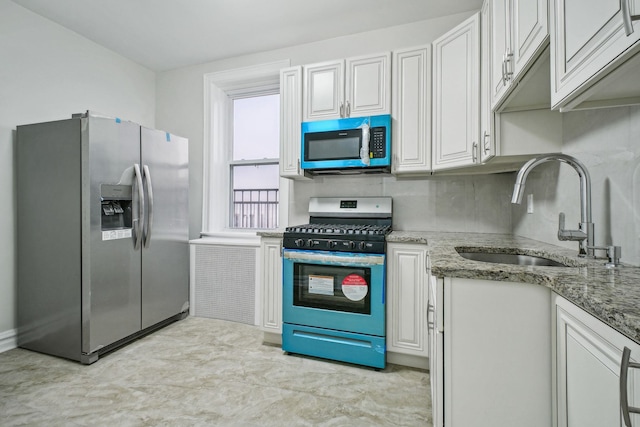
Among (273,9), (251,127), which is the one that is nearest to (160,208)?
(251,127)

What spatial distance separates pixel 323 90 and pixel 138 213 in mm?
1861

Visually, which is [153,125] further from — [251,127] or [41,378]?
[41,378]

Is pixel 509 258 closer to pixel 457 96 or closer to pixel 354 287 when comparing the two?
pixel 354 287

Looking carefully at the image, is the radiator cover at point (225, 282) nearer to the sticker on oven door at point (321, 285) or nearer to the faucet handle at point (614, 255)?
the sticker on oven door at point (321, 285)

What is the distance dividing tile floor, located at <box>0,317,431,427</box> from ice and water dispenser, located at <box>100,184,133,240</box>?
94 cm

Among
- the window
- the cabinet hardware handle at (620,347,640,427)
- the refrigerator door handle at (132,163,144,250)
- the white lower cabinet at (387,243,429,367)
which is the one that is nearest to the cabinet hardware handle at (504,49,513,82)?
the white lower cabinet at (387,243,429,367)

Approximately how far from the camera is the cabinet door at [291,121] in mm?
2682

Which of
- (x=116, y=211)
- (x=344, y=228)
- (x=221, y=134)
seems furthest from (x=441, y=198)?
(x=116, y=211)

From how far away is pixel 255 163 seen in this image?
135 inches

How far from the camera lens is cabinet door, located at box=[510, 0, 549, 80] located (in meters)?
1.05

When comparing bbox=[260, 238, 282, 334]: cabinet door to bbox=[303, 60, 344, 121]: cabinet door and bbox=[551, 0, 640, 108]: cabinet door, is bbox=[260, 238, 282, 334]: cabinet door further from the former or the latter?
bbox=[551, 0, 640, 108]: cabinet door

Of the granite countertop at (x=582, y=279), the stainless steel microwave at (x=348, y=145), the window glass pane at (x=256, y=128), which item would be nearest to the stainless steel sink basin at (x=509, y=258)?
the granite countertop at (x=582, y=279)

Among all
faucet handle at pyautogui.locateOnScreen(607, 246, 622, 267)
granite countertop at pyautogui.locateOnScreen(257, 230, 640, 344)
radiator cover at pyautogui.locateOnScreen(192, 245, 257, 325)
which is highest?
faucet handle at pyautogui.locateOnScreen(607, 246, 622, 267)

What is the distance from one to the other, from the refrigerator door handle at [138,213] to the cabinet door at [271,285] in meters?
1.04
